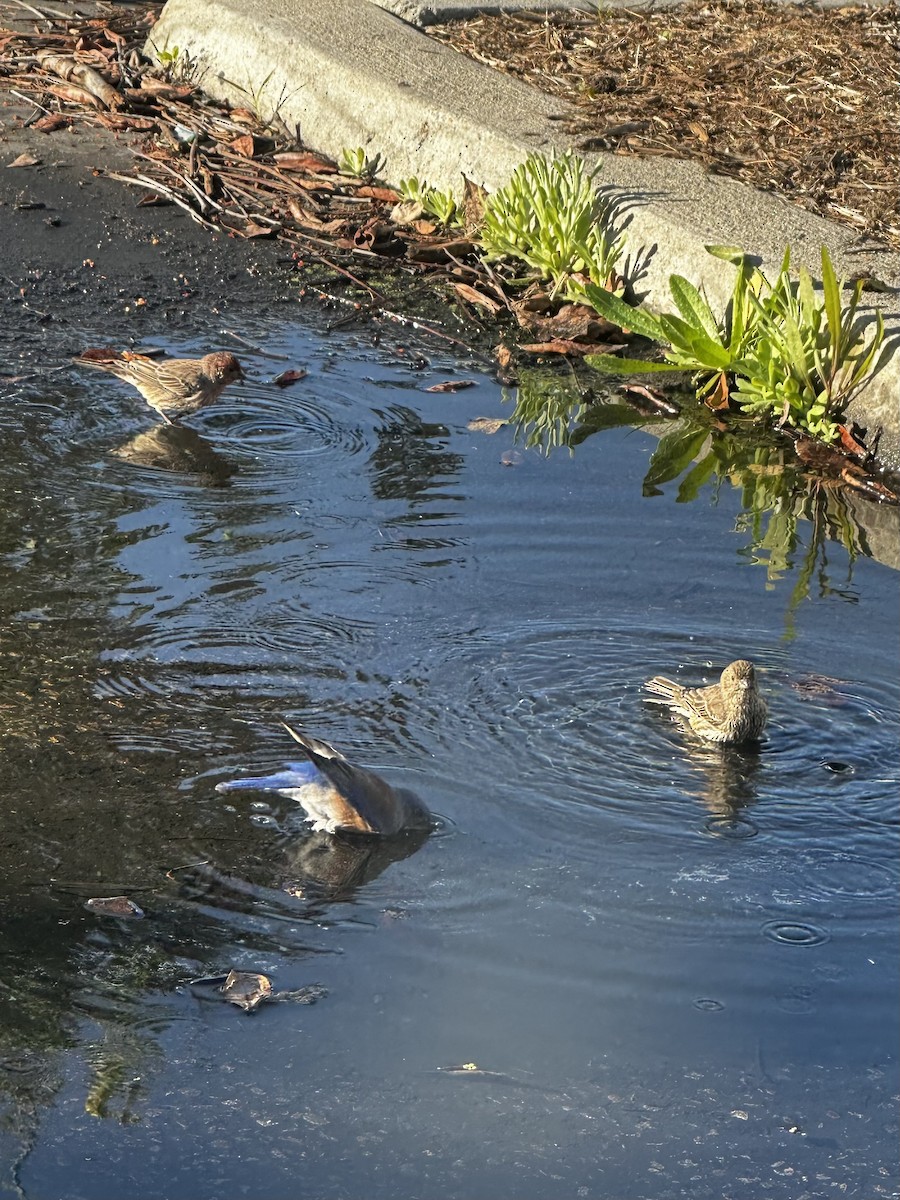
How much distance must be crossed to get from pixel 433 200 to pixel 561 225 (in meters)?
Result: 1.19

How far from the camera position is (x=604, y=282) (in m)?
8.78

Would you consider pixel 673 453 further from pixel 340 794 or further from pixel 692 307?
pixel 340 794

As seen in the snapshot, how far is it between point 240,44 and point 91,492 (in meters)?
5.56

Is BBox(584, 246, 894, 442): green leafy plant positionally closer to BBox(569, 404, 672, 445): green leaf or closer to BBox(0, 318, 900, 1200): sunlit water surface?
BBox(569, 404, 672, 445): green leaf

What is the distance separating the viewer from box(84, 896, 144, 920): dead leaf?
4109mm

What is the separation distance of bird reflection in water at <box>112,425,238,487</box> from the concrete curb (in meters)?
2.77

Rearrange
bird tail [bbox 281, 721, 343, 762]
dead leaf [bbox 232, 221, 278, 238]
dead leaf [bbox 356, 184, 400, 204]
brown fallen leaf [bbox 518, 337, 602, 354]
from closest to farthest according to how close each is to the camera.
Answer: bird tail [bbox 281, 721, 343, 762] < brown fallen leaf [bbox 518, 337, 602, 354] < dead leaf [bbox 232, 221, 278, 238] < dead leaf [bbox 356, 184, 400, 204]

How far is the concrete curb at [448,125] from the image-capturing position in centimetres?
836

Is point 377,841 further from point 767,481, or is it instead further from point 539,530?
point 767,481

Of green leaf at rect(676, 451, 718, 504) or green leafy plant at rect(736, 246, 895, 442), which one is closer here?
green leaf at rect(676, 451, 718, 504)

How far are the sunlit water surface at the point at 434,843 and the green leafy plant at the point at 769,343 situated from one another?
37.6 inches

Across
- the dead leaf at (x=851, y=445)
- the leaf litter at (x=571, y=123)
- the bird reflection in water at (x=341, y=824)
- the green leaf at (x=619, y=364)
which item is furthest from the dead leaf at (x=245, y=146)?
the bird reflection in water at (x=341, y=824)

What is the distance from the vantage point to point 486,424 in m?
7.61

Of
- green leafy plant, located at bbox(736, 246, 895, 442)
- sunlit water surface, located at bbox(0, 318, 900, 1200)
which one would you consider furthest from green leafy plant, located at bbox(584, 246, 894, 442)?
sunlit water surface, located at bbox(0, 318, 900, 1200)
